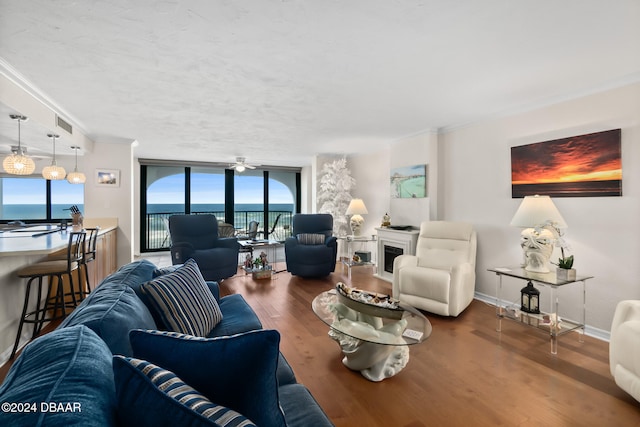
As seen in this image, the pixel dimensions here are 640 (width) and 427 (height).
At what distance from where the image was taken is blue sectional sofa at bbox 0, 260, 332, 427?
623 millimetres

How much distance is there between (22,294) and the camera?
2818 mm

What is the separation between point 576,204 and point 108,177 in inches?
258

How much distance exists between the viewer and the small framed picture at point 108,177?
16.7 ft

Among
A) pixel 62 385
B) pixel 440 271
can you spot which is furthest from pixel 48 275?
pixel 440 271

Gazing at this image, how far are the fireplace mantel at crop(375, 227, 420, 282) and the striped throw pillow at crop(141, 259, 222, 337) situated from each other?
3.25 metres

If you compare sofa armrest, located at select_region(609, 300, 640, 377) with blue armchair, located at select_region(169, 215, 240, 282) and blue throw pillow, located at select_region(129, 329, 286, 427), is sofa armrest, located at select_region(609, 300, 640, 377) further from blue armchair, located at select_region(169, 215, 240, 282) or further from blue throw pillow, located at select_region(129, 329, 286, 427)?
blue armchair, located at select_region(169, 215, 240, 282)

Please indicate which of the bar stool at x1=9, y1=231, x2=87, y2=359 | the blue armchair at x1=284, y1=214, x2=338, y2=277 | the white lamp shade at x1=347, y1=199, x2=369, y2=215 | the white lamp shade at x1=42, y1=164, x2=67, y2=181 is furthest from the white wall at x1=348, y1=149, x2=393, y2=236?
the white lamp shade at x1=42, y1=164, x2=67, y2=181

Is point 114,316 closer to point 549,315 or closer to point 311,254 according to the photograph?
point 549,315

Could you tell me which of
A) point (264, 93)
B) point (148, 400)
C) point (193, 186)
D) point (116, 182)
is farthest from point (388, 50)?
point (193, 186)

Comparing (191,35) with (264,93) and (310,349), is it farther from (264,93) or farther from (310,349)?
(310,349)

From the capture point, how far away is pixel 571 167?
3.14 m

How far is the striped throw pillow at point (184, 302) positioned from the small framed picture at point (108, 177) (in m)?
4.22

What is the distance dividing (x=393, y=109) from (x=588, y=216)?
7.53ft

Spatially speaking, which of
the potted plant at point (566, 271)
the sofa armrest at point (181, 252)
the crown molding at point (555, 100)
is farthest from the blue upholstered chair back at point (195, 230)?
the potted plant at point (566, 271)
